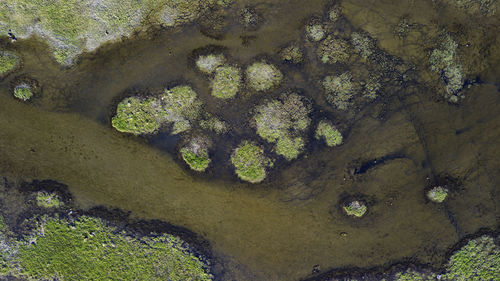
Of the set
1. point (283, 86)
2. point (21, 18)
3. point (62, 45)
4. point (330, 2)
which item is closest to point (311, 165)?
point (283, 86)

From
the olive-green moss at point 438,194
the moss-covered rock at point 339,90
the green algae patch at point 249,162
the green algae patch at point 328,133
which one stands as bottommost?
the green algae patch at point 249,162

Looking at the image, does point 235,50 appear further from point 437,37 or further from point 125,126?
point 437,37

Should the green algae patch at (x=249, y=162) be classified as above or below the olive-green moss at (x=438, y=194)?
below

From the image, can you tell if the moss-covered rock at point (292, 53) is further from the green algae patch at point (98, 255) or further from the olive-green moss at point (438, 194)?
the green algae patch at point (98, 255)

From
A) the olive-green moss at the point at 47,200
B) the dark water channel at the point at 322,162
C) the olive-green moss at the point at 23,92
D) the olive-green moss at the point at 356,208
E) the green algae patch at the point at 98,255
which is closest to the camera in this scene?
the green algae patch at the point at 98,255

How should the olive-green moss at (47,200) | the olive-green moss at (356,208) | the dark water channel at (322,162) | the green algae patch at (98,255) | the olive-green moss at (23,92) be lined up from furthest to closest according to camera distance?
the dark water channel at (322,162) → the olive-green moss at (356,208) → the olive-green moss at (23,92) → the olive-green moss at (47,200) → the green algae patch at (98,255)

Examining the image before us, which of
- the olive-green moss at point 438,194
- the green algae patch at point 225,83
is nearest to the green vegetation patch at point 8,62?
the green algae patch at point 225,83
